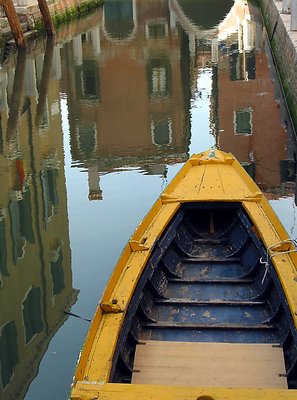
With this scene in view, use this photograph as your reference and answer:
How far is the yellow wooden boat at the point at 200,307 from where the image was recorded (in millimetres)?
4375

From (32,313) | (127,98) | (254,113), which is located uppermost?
(127,98)

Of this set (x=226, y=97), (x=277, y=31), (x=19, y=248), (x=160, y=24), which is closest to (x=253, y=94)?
(x=226, y=97)

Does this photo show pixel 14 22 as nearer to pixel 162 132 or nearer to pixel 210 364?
pixel 162 132

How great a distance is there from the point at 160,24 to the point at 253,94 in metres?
16.4

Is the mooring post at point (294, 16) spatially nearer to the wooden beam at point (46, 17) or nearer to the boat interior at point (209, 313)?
the boat interior at point (209, 313)

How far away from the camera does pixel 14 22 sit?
22688mm

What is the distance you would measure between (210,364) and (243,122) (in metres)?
11.6

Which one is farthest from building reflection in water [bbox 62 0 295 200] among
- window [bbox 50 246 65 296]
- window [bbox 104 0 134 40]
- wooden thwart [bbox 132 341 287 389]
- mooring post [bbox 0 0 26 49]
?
wooden thwart [bbox 132 341 287 389]

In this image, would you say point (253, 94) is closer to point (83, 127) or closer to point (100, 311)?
point (83, 127)

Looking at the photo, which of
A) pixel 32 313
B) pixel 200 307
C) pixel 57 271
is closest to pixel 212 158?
pixel 57 271

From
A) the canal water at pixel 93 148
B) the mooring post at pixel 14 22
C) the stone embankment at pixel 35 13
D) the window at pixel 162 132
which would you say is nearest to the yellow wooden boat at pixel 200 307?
the canal water at pixel 93 148

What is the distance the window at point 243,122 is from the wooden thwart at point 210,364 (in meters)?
9.80

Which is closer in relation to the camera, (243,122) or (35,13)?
(243,122)

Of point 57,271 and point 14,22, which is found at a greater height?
point 14,22
